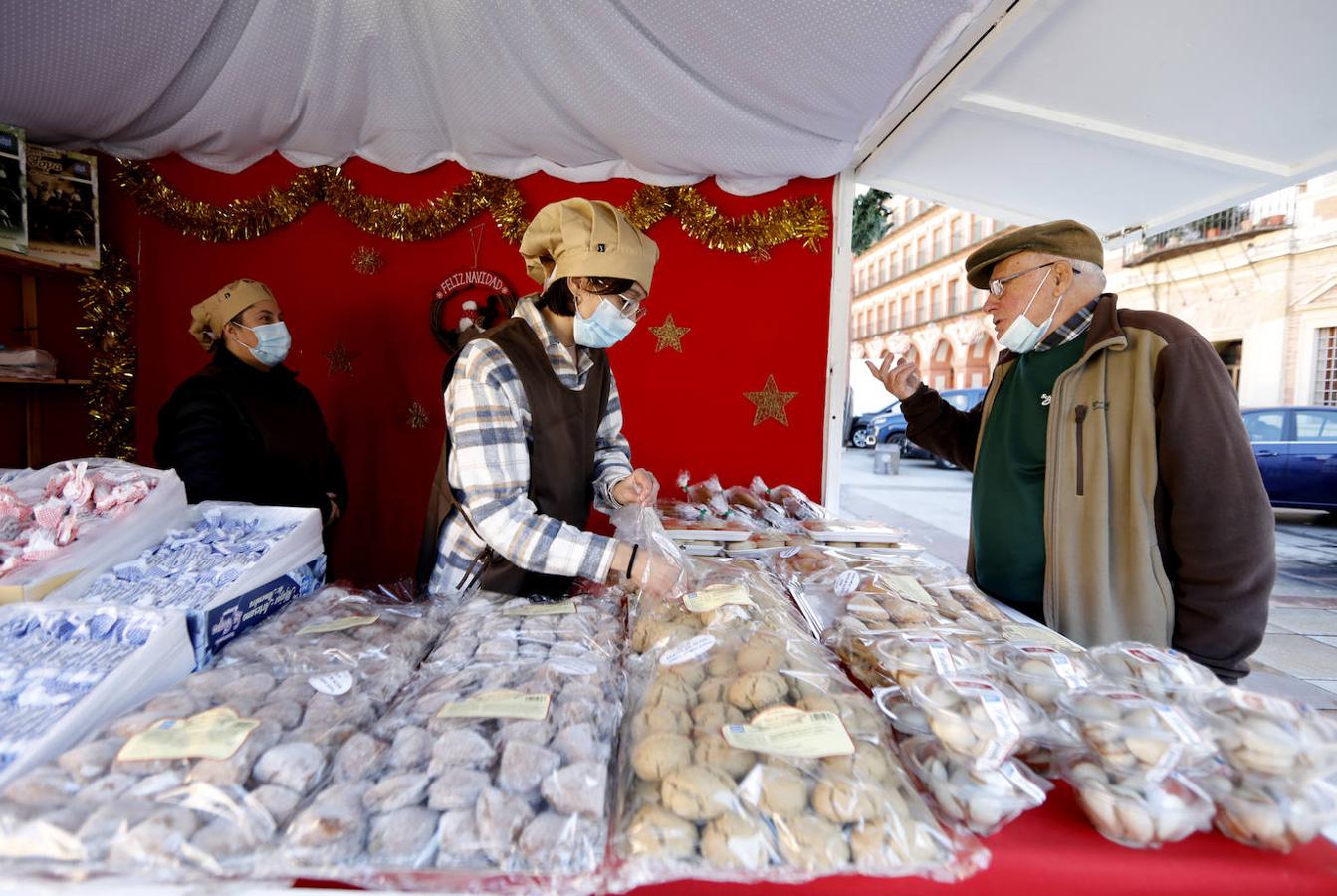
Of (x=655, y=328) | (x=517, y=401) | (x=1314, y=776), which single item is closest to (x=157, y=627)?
(x=517, y=401)

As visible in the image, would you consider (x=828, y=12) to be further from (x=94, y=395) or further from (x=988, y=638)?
(x=94, y=395)

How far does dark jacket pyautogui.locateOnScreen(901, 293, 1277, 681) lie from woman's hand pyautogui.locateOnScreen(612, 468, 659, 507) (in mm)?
1127

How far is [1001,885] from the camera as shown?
750 mm

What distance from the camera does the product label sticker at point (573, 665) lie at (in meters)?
1.05

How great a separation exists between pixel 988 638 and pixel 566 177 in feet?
9.78

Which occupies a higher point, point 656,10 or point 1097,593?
point 656,10

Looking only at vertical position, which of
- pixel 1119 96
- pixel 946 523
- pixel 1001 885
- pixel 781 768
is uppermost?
pixel 1119 96

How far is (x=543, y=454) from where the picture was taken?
168 centimetres

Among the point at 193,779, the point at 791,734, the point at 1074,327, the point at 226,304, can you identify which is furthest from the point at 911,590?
the point at 226,304

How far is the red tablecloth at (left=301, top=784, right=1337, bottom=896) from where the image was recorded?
73 centimetres

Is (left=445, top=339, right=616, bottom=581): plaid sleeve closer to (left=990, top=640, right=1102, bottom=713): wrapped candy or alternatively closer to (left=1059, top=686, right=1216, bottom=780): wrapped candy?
(left=990, top=640, right=1102, bottom=713): wrapped candy

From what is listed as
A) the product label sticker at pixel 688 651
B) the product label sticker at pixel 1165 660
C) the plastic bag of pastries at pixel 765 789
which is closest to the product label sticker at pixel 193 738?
the plastic bag of pastries at pixel 765 789

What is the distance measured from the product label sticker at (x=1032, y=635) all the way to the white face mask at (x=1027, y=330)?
92 cm

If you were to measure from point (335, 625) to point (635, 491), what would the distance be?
0.83m
